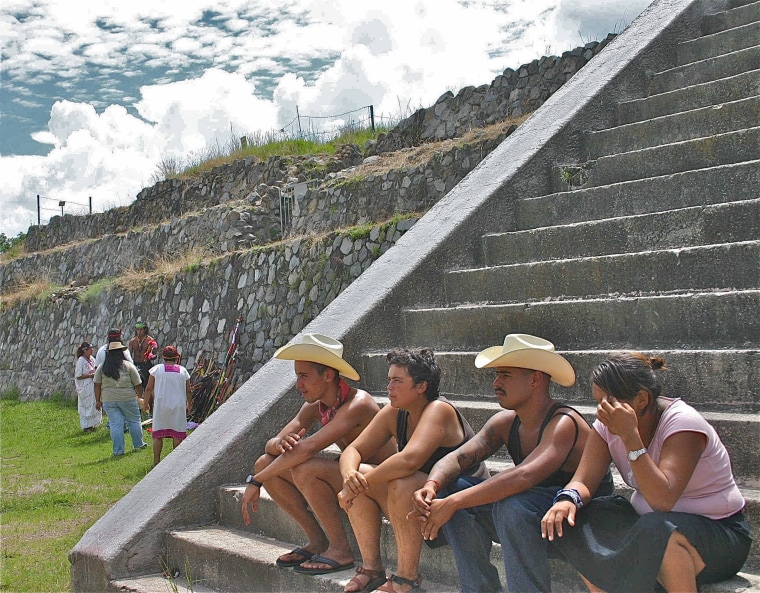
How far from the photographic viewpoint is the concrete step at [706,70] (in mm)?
6117

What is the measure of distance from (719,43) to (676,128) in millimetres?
1401

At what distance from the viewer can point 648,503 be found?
2.85 meters

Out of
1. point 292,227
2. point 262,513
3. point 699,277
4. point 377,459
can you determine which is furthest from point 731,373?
point 292,227

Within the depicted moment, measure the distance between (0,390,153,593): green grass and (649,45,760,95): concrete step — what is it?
5432 millimetres

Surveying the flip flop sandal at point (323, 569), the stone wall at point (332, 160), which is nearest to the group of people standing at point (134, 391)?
the stone wall at point (332, 160)

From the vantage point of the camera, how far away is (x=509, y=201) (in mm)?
5906

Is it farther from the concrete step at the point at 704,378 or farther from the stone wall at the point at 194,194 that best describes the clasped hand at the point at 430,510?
the stone wall at the point at 194,194

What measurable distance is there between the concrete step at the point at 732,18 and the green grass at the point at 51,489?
6.37 metres

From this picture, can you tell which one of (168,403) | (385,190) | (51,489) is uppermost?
(385,190)

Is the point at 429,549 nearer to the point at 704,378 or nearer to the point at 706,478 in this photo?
the point at 706,478

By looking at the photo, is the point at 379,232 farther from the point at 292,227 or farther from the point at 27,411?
the point at 27,411

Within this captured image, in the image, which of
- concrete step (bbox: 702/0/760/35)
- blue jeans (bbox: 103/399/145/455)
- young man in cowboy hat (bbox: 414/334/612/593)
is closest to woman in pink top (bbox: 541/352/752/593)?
young man in cowboy hat (bbox: 414/334/612/593)

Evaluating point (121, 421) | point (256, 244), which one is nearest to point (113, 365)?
point (121, 421)

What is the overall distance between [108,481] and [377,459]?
533 centimetres
